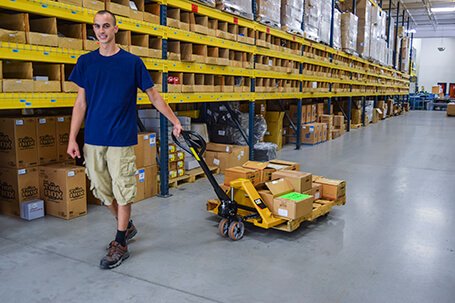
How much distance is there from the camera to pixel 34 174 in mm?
4406

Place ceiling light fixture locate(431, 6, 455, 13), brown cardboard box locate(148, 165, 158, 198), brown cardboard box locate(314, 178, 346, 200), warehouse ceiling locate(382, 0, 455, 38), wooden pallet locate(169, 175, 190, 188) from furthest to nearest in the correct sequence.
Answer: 1. ceiling light fixture locate(431, 6, 455, 13)
2. warehouse ceiling locate(382, 0, 455, 38)
3. wooden pallet locate(169, 175, 190, 188)
4. brown cardboard box locate(148, 165, 158, 198)
5. brown cardboard box locate(314, 178, 346, 200)

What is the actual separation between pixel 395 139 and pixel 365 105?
5.98 meters

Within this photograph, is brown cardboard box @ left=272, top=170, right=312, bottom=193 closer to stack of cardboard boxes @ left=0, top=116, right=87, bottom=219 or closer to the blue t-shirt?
the blue t-shirt

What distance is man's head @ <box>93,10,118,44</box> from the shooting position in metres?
2.90

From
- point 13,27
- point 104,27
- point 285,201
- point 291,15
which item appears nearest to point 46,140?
point 13,27

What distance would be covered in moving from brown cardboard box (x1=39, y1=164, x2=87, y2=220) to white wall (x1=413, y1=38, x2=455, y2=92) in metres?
35.4

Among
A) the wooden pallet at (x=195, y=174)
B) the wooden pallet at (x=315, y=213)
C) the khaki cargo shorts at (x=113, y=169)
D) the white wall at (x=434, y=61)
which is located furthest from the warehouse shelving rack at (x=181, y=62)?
the white wall at (x=434, y=61)

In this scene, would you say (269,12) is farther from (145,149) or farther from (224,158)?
(145,149)

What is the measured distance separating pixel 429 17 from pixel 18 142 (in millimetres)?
28742

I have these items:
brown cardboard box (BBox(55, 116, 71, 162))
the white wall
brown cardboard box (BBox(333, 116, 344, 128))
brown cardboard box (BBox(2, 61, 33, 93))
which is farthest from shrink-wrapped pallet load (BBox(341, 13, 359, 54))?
the white wall

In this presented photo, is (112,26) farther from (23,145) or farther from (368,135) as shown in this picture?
(368,135)

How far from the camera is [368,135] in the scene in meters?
12.9

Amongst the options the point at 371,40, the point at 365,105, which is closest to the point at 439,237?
the point at 371,40

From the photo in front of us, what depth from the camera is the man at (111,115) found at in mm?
3020
